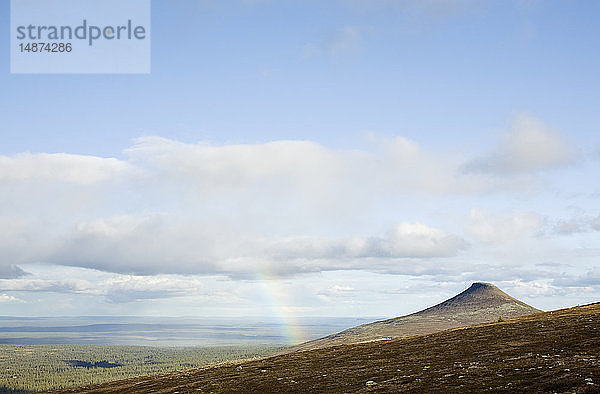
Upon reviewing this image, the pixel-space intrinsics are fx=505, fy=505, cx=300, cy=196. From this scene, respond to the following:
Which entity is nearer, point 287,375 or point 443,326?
point 287,375

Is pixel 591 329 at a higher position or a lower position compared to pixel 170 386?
higher

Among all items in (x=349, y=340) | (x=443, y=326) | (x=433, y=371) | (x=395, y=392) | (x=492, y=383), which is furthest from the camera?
(x=443, y=326)

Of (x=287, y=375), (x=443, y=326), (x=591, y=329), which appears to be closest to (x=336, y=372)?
(x=287, y=375)

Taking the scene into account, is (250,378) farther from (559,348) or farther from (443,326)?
(443,326)

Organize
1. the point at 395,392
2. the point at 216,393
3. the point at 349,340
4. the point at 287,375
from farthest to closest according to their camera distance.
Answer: the point at 349,340, the point at 287,375, the point at 216,393, the point at 395,392

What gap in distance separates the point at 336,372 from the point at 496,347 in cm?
2027

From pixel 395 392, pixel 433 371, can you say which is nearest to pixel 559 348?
pixel 433 371

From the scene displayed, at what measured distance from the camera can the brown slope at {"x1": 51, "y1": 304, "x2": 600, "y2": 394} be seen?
1628 inches

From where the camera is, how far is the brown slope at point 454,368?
136ft

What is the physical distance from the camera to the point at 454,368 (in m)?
52.5

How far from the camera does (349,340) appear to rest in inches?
7003

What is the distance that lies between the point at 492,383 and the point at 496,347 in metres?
23.0

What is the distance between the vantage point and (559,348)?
53906 mm

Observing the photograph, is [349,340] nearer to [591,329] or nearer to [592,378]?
[591,329]
